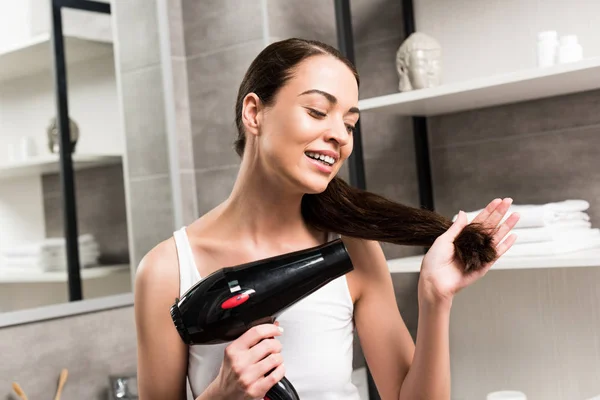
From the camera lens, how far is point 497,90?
5.69 feet

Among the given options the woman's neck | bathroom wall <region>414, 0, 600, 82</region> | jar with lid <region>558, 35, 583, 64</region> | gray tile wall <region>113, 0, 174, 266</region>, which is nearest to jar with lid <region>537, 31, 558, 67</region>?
jar with lid <region>558, 35, 583, 64</region>

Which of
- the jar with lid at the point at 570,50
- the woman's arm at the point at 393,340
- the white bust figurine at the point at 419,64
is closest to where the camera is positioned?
the woman's arm at the point at 393,340

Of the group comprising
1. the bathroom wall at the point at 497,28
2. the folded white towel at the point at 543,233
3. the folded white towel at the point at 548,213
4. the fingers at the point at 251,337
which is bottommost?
the fingers at the point at 251,337

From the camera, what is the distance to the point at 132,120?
88.4 inches

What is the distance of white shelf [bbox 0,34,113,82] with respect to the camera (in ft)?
6.24

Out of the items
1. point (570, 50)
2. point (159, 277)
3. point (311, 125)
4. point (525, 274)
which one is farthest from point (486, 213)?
point (525, 274)

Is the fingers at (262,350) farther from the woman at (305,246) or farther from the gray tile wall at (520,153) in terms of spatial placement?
the gray tile wall at (520,153)

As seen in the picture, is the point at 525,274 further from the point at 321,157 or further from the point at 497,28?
the point at 321,157

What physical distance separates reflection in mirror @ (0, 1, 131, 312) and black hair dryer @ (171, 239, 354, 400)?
0.99 meters

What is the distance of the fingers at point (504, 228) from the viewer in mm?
1070

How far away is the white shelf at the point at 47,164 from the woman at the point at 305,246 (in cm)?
82

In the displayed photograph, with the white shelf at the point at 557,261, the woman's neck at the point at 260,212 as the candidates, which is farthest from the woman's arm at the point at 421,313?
the white shelf at the point at 557,261

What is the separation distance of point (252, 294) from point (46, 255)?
112 cm

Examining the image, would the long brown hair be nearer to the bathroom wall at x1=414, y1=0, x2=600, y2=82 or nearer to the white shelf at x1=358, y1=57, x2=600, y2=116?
the white shelf at x1=358, y1=57, x2=600, y2=116
